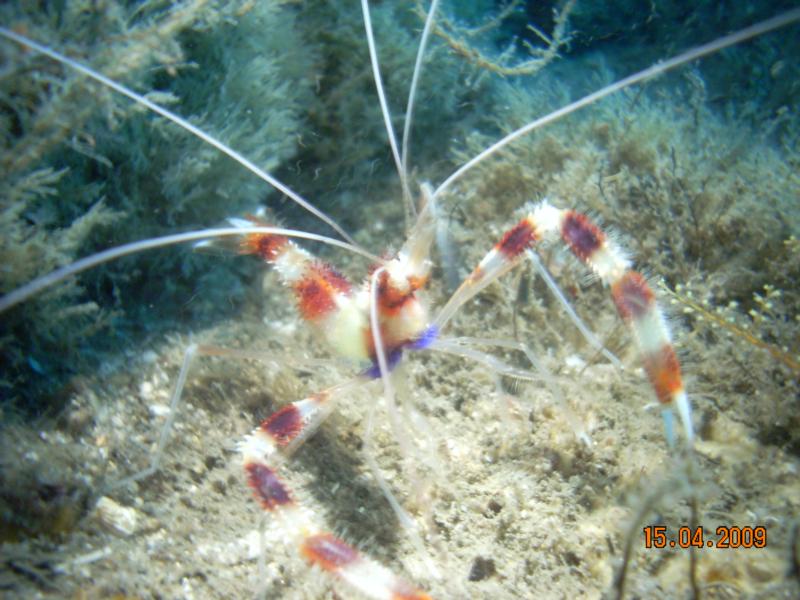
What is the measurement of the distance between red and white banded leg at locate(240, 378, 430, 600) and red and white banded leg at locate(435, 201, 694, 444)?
95 centimetres

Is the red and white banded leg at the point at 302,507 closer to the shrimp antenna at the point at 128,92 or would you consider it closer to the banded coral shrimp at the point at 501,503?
the banded coral shrimp at the point at 501,503

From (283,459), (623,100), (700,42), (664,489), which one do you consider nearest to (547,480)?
(664,489)

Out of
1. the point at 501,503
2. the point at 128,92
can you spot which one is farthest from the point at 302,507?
the point at 128,92

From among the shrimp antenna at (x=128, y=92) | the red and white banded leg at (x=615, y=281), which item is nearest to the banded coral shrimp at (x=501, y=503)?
the red and white banded leg at (x=615, y=281)

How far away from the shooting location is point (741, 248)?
354 centimetres

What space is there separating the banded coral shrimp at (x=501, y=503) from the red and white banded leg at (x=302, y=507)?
0.82 feet

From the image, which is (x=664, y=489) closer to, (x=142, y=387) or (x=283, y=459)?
(x=283, y=459)

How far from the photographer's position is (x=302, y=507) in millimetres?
2703

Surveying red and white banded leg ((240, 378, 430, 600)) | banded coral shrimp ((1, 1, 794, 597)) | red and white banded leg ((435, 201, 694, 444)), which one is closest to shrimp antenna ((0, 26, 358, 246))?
red and white banded leg ((435, 201, 694, 444))

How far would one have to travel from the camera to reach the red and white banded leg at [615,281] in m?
2.52

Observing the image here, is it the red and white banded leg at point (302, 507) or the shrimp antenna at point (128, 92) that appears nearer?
the red and white banded leg at point (302, 507)

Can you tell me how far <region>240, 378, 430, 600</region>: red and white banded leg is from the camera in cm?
228

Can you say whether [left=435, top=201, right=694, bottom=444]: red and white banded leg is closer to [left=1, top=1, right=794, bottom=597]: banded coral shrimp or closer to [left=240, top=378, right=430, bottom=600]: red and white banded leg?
[left=1, top=1, right=794, bottom=597]: banded coral shrimp

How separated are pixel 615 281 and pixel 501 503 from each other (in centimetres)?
133
